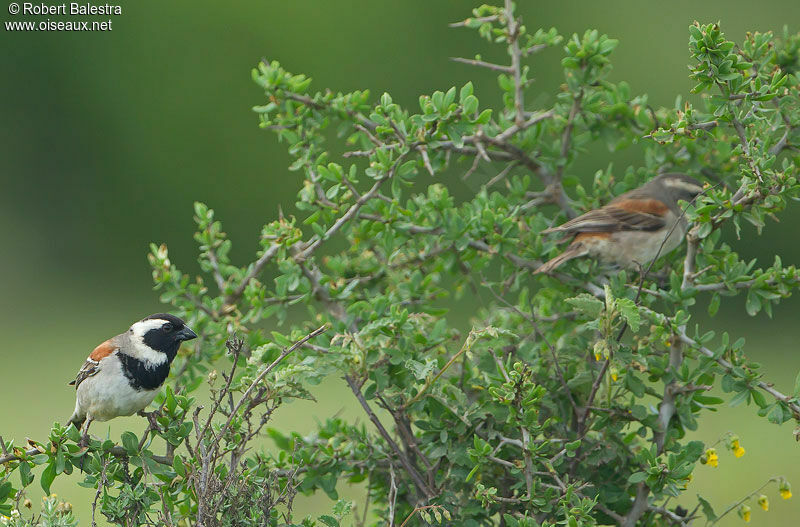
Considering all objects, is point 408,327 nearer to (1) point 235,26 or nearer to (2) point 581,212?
(2) point 581,212

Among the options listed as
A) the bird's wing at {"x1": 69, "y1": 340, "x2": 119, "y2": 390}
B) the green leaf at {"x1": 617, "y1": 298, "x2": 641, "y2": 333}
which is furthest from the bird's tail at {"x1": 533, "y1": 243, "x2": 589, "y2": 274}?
the bird's wing at {"x1": 69, "y1": 340, "x2": 119, "y2": 390}

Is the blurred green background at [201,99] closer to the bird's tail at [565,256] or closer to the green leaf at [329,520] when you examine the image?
the bird's tail at [565,256]

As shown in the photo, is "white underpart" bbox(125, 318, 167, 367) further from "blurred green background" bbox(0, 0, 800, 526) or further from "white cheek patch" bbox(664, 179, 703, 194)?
"blurred green background" bbox(0, 0, 800, 526)

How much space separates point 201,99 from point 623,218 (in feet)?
22.3

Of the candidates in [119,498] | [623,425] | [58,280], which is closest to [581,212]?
[623,425]

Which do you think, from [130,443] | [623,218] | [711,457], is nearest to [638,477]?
[711,457]

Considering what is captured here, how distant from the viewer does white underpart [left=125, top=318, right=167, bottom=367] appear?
135 inches

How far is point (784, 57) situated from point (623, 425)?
1.48m

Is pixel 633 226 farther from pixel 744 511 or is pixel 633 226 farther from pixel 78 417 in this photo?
pixel 78 417

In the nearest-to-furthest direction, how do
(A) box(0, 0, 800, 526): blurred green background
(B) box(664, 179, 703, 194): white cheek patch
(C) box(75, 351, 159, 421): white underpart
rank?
(C) box(75, 351, 159, 421): white underpart < (B) box(664, 179, 703, 194): white cheek patch < (A) box(0, 0, 800, 526): blurred green background

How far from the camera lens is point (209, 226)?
391 cm

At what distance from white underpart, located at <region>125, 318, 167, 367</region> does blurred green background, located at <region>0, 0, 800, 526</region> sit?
17.9 feet

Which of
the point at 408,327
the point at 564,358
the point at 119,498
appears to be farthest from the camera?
the point at 564,358

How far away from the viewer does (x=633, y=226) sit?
4.07 m
